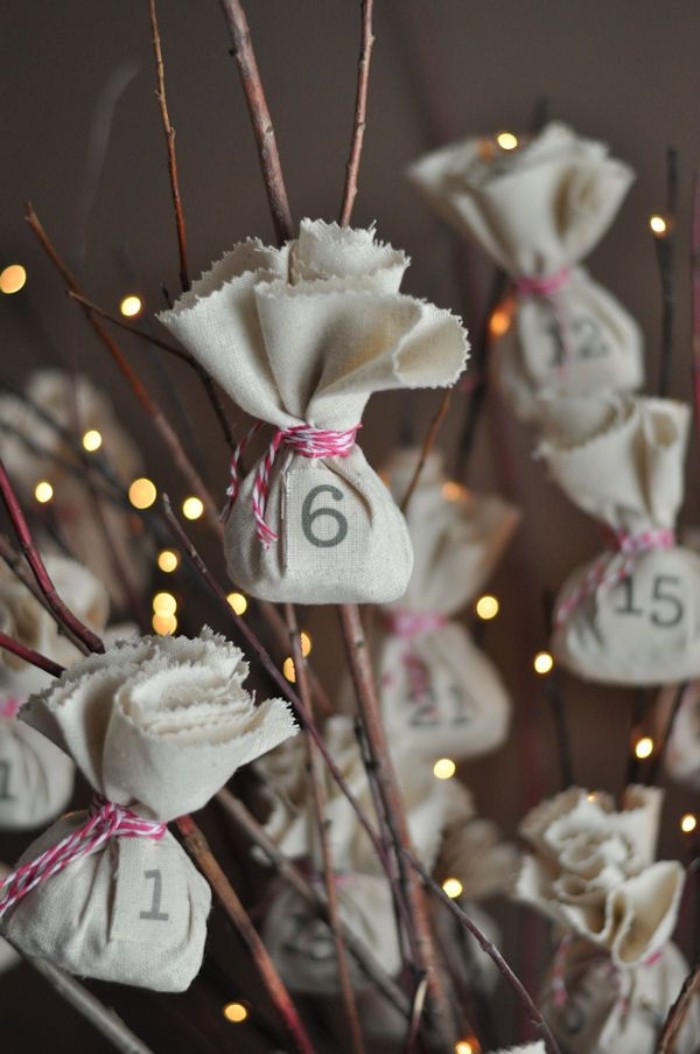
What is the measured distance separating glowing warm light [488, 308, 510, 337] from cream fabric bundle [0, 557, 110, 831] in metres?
0.39

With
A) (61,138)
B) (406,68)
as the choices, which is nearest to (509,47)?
(406,68)

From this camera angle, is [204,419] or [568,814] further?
[204,419]

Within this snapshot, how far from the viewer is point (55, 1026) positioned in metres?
1.27

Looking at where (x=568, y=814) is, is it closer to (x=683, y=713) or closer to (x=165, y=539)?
(x=683, y=713)

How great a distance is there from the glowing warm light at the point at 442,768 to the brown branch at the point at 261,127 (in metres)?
0.45

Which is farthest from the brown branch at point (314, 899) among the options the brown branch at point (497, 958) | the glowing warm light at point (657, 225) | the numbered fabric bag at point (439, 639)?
the glowing warm light at point (657, 225)

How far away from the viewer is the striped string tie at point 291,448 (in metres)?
0.64

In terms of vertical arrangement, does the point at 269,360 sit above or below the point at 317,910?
above

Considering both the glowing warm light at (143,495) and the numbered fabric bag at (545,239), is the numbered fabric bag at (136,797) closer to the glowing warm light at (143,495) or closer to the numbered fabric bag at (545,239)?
the glowing warm light at (143,495)

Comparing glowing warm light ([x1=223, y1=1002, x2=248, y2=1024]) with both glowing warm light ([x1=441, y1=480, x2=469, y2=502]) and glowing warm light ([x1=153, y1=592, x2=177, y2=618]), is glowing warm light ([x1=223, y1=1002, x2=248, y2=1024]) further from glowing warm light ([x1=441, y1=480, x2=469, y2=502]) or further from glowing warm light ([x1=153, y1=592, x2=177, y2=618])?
glowing warm light ([x1=441, y1=480, x2=469, y2=502])

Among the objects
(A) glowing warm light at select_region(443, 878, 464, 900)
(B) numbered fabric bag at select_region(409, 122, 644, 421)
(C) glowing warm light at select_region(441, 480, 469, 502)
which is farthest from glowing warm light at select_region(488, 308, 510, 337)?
(A) glowing warm light at select_region(443, 878, 464, 900)

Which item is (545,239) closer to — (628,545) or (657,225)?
(657,225)

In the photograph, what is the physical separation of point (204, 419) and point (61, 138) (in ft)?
0.91

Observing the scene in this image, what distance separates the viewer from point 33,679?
2.84 ft
